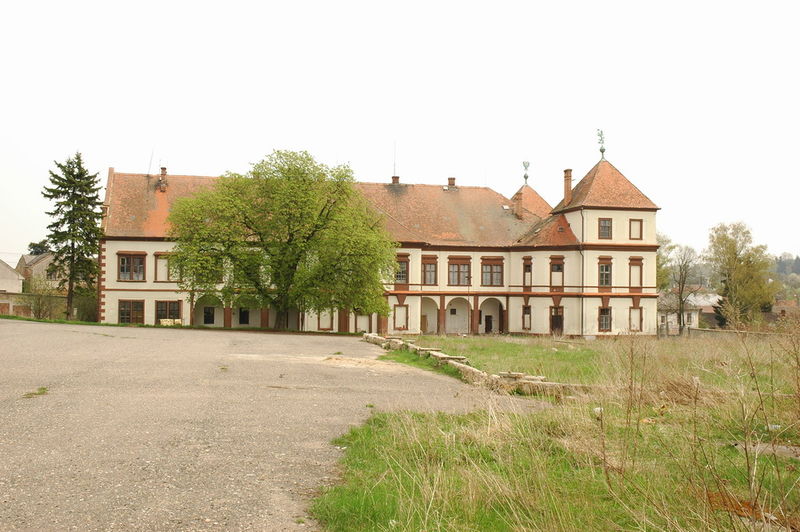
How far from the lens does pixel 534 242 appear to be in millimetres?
49344

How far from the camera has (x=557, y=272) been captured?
1913 inches

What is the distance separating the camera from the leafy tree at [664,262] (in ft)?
229

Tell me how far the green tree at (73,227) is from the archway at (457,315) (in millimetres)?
27903

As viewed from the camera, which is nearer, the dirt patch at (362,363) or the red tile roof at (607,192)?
the dirt patch at (362,363)

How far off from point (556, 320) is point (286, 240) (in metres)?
21.8

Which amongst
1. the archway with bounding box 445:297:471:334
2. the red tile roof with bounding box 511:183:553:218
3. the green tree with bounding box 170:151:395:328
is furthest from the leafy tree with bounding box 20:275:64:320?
the red tile roof with bounding box 511:183:553:218

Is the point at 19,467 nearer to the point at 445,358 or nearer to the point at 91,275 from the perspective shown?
the point at 445,358

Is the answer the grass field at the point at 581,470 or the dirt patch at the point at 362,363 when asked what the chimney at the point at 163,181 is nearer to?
the dirt patch at the point at 362,363

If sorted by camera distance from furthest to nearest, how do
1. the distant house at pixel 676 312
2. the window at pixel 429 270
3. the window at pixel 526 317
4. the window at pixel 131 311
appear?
the distant house at pixel 676 312, the window at pixel 429 270, the window at pixel 526 317, the window at pixel 131 311

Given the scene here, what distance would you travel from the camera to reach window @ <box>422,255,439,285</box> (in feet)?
164

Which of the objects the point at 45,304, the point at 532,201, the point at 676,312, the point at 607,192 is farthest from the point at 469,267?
the point at 676,312

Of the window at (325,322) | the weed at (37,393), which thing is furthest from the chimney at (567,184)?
the weed at (37,393)

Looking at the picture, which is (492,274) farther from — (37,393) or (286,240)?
(37,393)

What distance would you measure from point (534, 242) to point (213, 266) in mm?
24529
